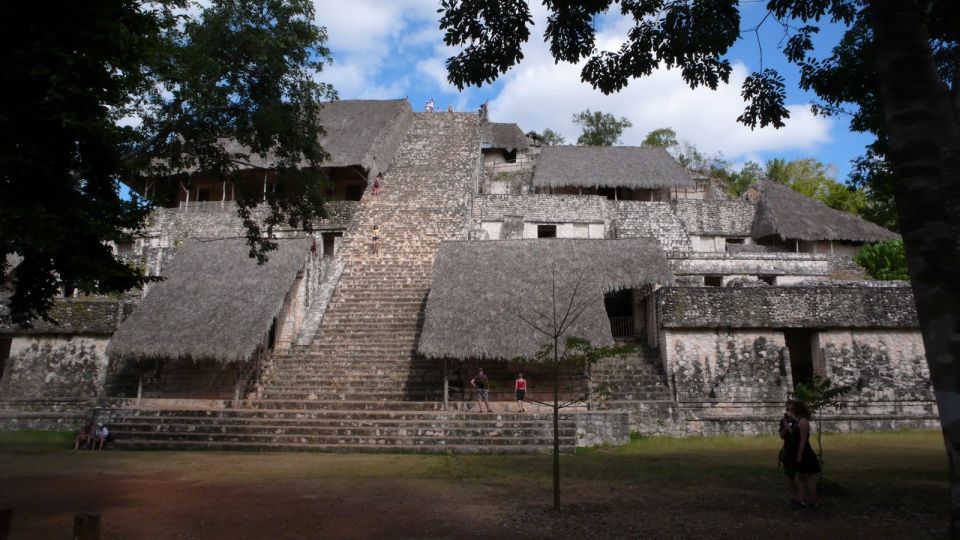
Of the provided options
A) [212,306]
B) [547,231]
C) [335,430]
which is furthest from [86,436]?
[547,231]

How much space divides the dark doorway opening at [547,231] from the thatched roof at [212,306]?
10.4m

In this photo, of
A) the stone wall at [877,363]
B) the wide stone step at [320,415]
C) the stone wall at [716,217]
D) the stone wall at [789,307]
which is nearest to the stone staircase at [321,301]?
the wide stone step at [320,415]

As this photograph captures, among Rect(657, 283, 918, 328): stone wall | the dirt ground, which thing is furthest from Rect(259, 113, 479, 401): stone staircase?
Rect(657, 283, 918, 328): stone wall

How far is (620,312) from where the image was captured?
1852cm

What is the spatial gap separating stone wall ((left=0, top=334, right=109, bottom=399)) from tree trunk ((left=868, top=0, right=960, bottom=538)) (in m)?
16.5

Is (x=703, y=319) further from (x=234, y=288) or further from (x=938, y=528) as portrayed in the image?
(x=234, y=288)

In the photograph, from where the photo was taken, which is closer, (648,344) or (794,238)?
(648,344)

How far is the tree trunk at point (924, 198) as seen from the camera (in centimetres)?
363

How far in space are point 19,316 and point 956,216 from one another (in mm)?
7732

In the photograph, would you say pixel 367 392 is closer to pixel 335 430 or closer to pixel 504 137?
pixel 335 430

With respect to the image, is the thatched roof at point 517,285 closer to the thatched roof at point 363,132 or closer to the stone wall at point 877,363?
the stone wall at point 877,363

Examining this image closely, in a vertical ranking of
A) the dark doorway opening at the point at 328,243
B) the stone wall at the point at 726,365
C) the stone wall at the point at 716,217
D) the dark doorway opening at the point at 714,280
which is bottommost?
the stone wall at the point at 726,365

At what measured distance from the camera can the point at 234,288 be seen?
15648mm

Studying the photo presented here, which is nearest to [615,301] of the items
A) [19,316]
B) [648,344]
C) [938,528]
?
[648,344]
